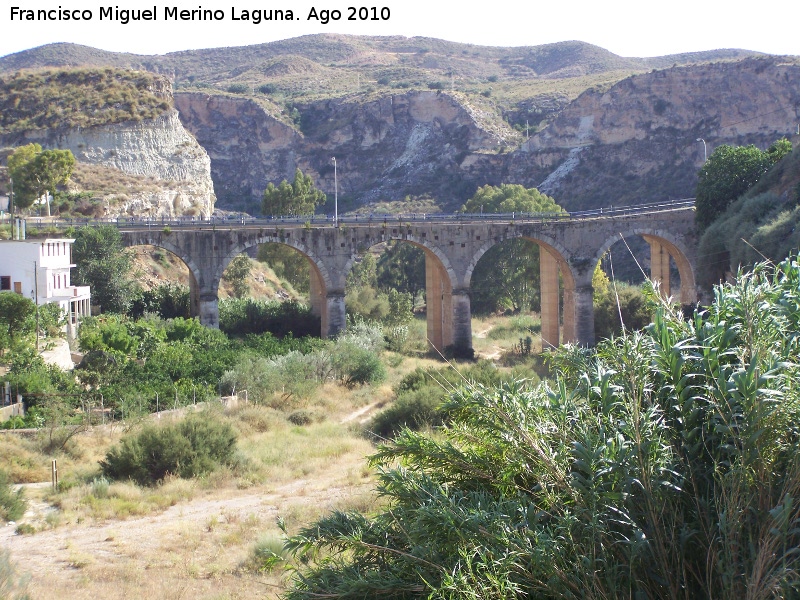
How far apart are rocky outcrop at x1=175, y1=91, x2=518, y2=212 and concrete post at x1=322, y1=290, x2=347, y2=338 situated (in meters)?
40.0

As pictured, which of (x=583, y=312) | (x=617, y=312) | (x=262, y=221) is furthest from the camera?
(x=617, y=312)

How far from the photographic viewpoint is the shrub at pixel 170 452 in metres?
15.3

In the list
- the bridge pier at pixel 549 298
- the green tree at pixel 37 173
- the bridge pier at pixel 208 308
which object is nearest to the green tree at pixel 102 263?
the bridge pier at pixel 208 308

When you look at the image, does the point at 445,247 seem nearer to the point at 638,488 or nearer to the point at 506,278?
the point at 506,278

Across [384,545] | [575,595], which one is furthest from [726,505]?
[384,545]

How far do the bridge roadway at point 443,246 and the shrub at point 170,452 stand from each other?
14.2 metres

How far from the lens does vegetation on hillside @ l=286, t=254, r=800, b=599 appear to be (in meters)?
5.39

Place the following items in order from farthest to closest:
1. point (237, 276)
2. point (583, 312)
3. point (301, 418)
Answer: point (237, 276) < point (583, 312) < point (301, 418)

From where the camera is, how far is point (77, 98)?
48219 mm

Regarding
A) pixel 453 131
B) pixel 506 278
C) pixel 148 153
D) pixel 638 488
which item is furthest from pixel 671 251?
pixel 453 131

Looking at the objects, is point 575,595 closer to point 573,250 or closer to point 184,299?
point 573,250

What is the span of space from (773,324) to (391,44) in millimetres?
124670

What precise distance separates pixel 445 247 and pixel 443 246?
0.08 metres

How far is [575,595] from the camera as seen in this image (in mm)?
5594
